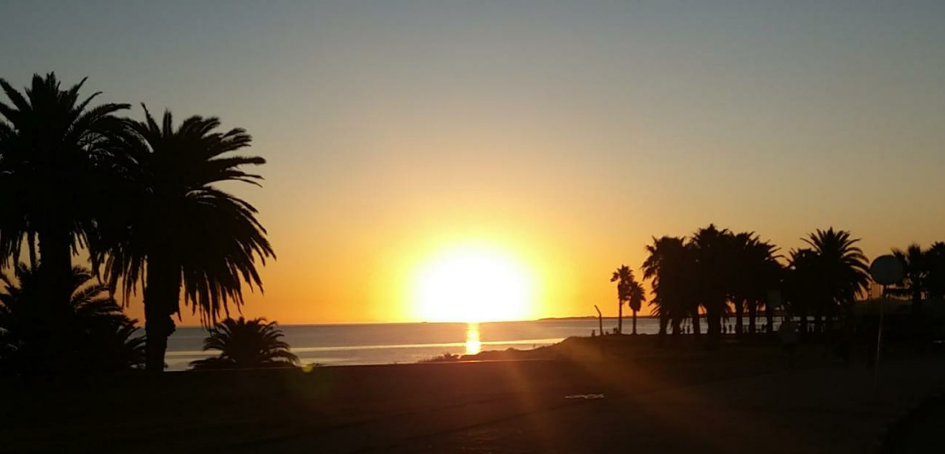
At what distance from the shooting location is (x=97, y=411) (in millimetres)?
19156

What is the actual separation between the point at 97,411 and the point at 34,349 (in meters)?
9.32

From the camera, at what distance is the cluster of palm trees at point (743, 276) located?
236ft

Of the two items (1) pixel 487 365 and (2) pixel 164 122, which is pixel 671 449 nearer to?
(1) pixel 487 365

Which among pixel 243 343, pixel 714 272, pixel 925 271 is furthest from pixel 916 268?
pixel 243 343

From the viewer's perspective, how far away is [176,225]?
83.0 feet

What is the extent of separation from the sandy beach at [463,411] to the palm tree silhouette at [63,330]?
7809mm

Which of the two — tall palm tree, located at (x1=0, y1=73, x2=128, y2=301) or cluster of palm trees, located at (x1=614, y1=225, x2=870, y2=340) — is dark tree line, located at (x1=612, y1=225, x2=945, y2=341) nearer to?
cluster of palm trees, located at (x1=614, y1=225, x2=870, y2=340)

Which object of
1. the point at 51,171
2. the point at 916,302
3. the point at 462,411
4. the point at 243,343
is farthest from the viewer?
the point at 916,302

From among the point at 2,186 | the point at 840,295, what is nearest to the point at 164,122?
the point at 2,186

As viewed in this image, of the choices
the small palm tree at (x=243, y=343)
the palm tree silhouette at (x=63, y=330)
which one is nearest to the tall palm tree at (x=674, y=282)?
the small palm tree at (x=243, y=343)

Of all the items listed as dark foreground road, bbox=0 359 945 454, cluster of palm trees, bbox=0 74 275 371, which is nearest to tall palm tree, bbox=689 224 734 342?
dark foreground road, bbox=0 359 945 454

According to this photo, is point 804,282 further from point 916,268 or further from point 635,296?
point 635,296

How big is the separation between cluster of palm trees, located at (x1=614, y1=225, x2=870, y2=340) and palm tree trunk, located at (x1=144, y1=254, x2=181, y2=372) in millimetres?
50327

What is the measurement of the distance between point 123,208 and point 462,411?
1265 cm
